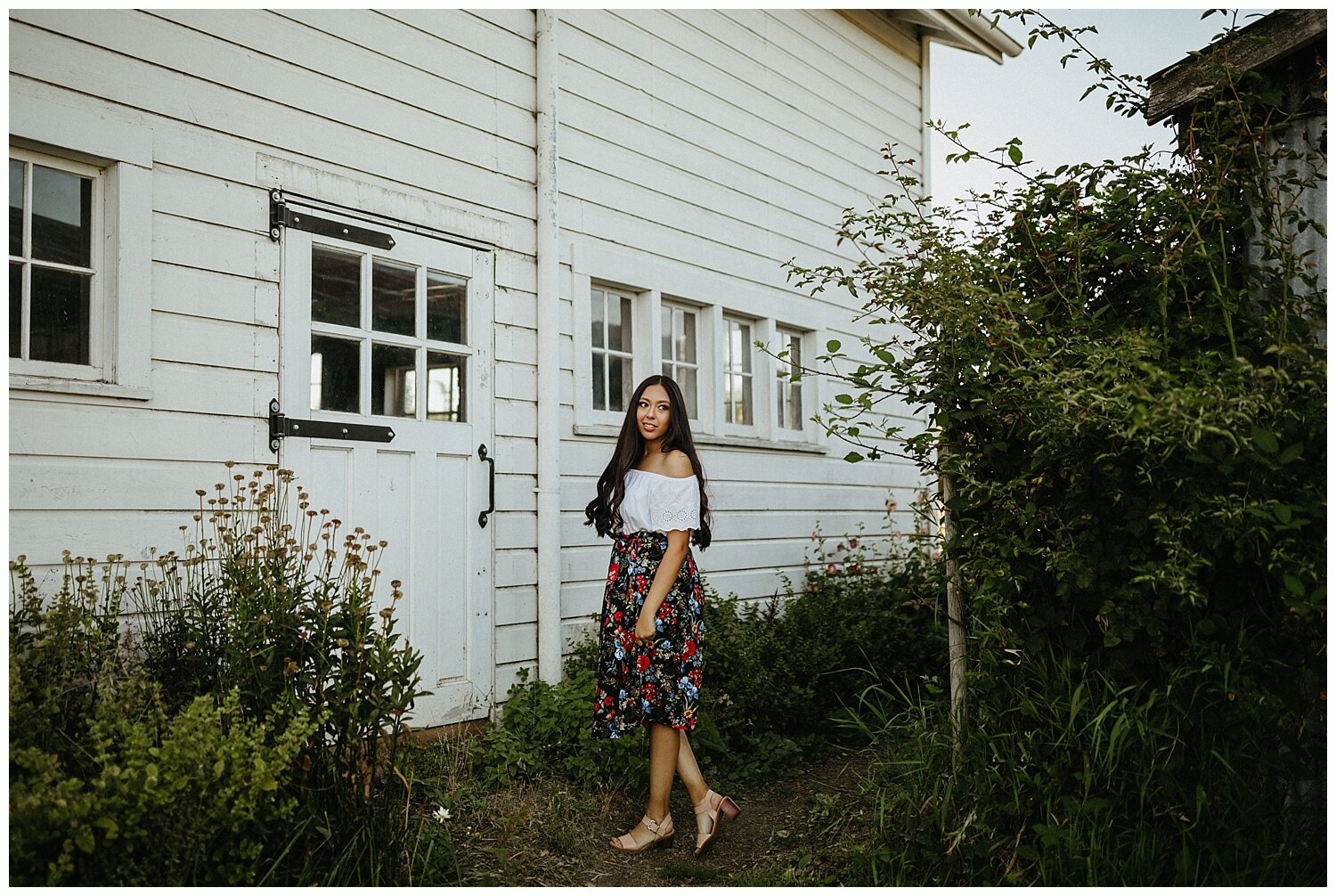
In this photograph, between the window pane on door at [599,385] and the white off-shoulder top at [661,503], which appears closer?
the white off-shoulder top at [661,503]

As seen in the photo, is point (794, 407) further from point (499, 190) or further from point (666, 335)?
point (499, 190)

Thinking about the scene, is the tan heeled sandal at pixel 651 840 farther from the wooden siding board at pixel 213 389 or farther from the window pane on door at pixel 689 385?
the window pane on door at pixel 689 385

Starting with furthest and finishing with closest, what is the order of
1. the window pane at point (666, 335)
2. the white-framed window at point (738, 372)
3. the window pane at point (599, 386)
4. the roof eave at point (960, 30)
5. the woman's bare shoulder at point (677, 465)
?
the roof eave at point (960, 30), the white-framed window at point (738, 372), the window pane at point (666, 335), the window pane at point (599, 386), the woman's bare shoulder at point (677, 465)

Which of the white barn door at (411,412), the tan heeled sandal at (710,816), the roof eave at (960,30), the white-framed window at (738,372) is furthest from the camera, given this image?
the roof eave at (960,30)

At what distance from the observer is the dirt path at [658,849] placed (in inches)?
151

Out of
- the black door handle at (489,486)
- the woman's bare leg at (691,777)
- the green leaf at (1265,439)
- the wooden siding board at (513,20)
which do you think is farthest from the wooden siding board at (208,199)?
the green leaf at (1265,439)

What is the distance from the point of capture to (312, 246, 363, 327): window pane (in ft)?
15.3

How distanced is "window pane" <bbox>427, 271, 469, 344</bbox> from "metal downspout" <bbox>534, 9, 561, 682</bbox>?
0.47 metres

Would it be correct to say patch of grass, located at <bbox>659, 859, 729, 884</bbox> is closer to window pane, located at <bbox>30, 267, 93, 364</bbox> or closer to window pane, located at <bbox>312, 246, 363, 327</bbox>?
window pane, located at <bbox>312, 246, 363, 327</bbox>

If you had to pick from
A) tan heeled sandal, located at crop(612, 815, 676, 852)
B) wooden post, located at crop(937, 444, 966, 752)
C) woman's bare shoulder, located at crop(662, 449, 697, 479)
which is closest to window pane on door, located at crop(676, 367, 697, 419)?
woman's bare shoulder, located at crop(662, 449, 697, 479)

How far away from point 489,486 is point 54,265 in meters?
Answer: 2.17

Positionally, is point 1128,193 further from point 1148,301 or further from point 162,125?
point 162,125

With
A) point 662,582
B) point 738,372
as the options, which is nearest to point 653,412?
point 662,582

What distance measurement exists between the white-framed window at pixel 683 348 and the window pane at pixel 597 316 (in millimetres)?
544
